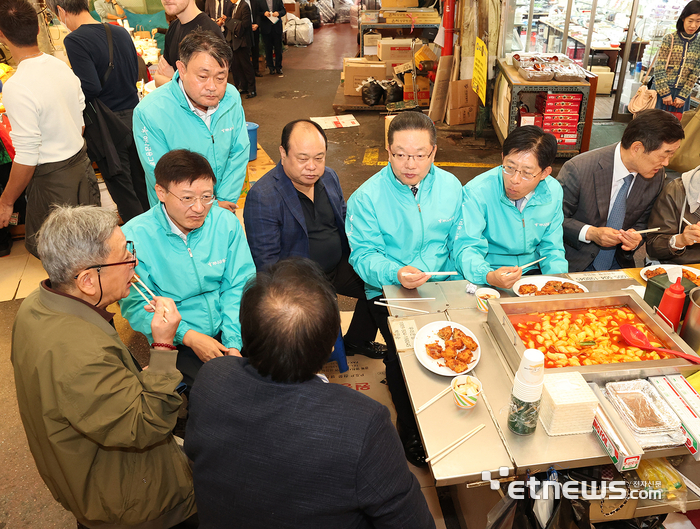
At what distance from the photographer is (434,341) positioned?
204cm

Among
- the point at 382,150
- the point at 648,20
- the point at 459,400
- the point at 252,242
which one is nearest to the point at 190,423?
the point at 459,400

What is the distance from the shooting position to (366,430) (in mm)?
1222

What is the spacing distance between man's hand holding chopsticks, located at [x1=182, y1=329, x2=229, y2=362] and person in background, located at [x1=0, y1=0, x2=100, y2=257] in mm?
1561

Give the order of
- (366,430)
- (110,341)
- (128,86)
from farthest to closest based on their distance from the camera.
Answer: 1. (128,86)
2. (110,341)
3. (366,430)

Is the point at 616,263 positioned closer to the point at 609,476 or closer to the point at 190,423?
the point at 609,476

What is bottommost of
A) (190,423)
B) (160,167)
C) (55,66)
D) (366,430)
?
(190,423)

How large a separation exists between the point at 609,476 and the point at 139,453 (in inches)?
67.3

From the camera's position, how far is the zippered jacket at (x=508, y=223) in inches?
105

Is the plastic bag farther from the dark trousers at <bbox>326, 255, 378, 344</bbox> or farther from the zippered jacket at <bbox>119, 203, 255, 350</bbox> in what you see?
the zippered jacket at <bbox>119, 203, 255, 350</bbox>

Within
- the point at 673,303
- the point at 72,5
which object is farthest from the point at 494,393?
the point at 72,5

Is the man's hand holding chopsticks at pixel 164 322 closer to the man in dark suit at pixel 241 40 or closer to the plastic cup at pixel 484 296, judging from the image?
the plastic cup at pixel 484 296

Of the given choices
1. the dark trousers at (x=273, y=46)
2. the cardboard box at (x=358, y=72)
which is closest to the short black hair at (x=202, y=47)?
the cardboard box at (x=358, y=72)

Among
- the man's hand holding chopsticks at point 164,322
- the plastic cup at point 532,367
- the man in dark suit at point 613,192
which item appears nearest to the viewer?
the plastic cup at point 532,367

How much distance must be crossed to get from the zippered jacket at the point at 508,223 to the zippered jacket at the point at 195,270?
1.19 meters
